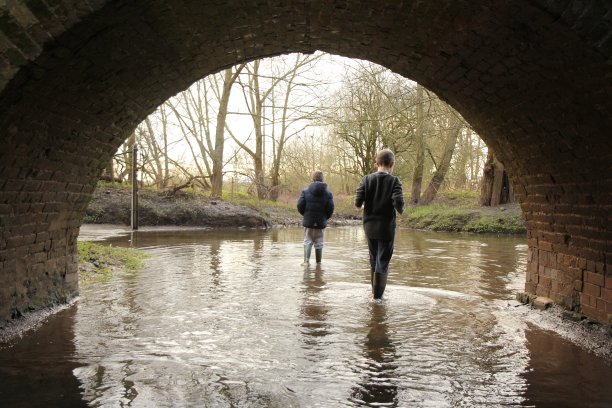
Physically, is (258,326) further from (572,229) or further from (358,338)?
(572,229)

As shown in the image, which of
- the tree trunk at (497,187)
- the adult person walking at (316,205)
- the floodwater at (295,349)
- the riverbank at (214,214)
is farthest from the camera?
the tree trunk at (497,187)

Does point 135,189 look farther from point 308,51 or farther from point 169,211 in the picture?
point 308,51

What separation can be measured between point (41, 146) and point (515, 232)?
18.6 m

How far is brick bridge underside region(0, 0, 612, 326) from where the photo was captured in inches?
148

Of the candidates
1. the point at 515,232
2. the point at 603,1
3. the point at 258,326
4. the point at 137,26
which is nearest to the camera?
the point at 603,1

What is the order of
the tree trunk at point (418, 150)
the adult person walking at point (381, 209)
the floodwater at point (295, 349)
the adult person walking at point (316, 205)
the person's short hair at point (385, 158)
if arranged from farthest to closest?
the tree trunk at point (418, 150)
the adult person walking at point (316, 205)
the person's short hair at point (385, 158)
the adult person walking at point (381, 209)
the floodwater at point (295, 349)

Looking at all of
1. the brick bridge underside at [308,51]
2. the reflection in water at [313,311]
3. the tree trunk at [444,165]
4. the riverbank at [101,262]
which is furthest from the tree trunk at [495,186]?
the brick bridge underside at [308,51]

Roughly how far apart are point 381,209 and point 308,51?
216cm

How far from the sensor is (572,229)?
5895 mm

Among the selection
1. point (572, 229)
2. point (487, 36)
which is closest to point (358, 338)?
point (572, 229)

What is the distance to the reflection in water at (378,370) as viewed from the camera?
12.6ft

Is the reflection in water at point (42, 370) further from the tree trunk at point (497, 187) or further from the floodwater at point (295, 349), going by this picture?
the tree trunk at point (497, 187)

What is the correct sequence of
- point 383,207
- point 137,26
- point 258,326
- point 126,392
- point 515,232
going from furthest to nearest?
1. point 515,232
2. point 383,207
3. point 258,326
4. point 137,26
5. point 126,392

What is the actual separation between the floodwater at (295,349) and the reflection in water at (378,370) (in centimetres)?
1
